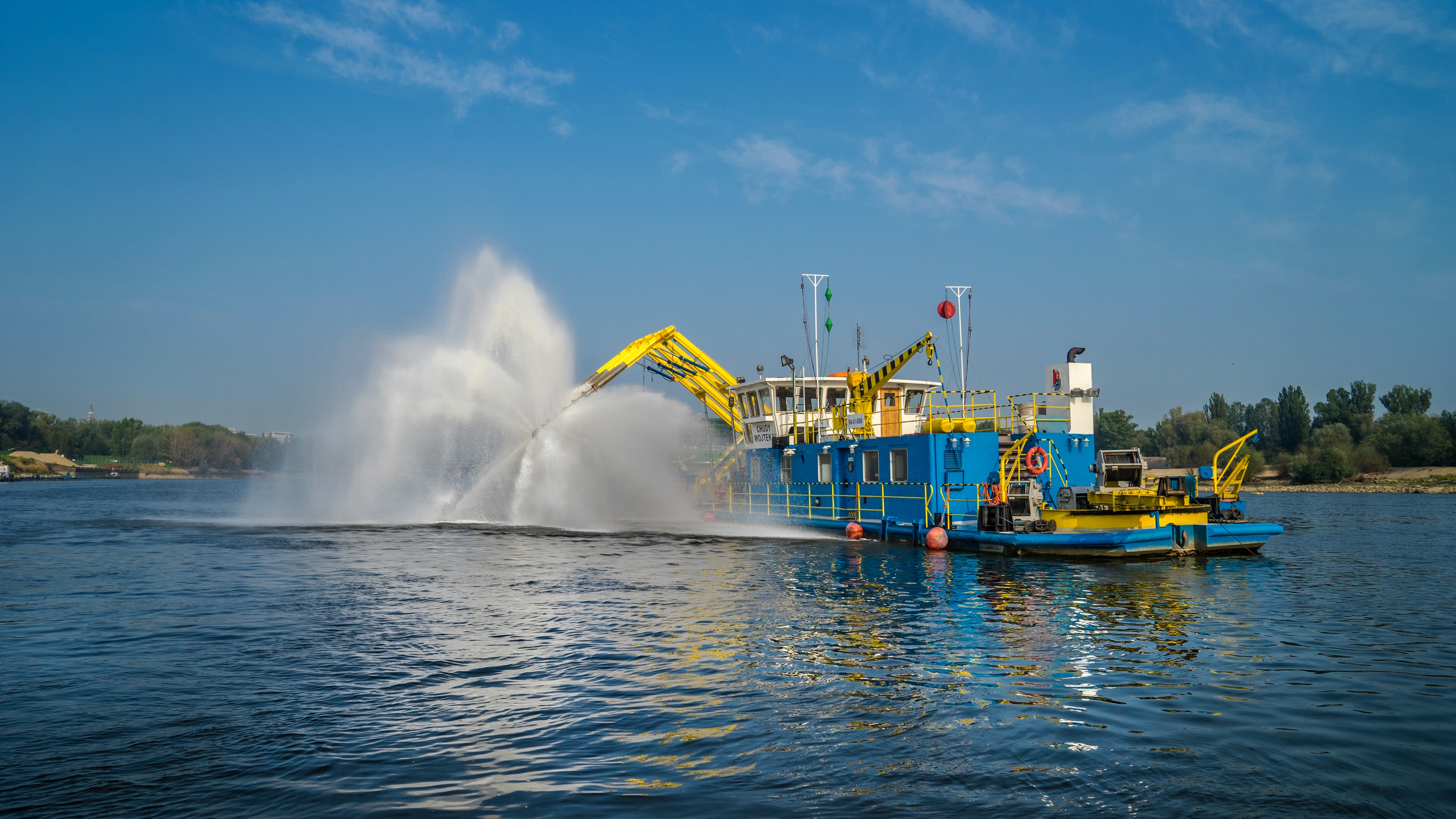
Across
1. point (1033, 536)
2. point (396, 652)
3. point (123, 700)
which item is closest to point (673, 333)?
point (1033, 536)

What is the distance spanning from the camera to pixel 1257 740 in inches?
363

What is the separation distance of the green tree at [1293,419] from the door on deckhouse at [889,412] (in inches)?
4422

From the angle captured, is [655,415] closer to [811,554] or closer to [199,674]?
[811,554]

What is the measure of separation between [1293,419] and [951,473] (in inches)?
4737

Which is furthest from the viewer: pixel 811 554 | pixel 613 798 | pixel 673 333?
pixel 673 333

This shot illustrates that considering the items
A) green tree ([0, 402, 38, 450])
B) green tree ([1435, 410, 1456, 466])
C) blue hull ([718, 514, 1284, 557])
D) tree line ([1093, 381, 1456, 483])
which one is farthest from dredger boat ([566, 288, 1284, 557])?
green tree ([0, 402, 38, 450])

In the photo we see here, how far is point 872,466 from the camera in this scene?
1352 inches

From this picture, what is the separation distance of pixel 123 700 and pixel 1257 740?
1367cm

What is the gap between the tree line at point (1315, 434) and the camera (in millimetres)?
98375

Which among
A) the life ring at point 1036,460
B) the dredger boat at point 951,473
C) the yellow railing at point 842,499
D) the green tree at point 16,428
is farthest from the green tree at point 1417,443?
the green tree at point 16,428

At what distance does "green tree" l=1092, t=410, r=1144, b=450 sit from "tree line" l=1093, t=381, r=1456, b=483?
0.16 meters

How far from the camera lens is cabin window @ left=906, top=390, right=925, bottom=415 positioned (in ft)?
131

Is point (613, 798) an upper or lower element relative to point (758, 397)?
lower

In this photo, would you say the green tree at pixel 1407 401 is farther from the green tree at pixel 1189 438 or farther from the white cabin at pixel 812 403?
the white cabin at pixel 812 403
